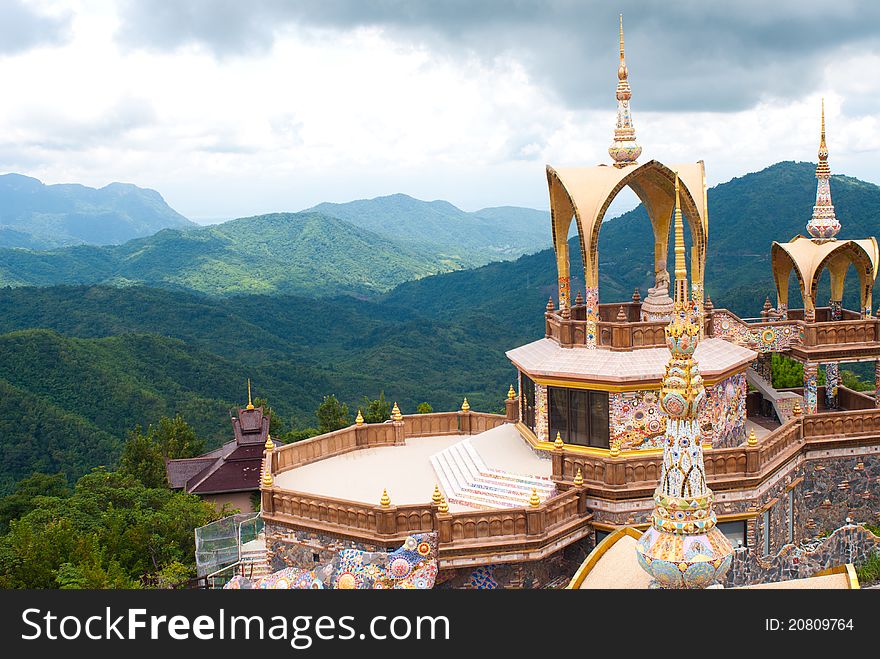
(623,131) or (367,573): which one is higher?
(623,131)

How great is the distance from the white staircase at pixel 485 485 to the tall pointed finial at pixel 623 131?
717 cm

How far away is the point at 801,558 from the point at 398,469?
29.0ft

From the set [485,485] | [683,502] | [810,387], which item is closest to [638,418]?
[485,485]

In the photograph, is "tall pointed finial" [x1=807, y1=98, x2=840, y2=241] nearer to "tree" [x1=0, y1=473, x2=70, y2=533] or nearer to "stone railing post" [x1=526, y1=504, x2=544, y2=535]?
"stone railing post" [x1=526, y1=504, x2=544, y2=535]

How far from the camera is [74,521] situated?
78.0ft

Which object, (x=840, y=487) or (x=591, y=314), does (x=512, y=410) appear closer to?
(x=591, y=314)

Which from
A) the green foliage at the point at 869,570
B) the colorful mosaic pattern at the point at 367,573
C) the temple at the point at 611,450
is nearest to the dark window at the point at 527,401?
the temple at the point at 611,450

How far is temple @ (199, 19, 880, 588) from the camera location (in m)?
15.1

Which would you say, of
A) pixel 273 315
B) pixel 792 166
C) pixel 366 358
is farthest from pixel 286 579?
pixel 792 166

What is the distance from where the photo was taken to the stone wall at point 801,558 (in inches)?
467

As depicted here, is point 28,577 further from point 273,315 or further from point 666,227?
point 273,315

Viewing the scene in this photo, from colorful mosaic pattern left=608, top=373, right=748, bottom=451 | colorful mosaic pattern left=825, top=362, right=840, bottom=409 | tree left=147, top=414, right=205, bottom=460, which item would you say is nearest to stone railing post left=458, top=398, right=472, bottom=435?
colorful mosaic pattern left=608, top=373, right=748, bottom=451

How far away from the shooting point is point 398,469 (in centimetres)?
1942

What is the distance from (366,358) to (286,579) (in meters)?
97.5
